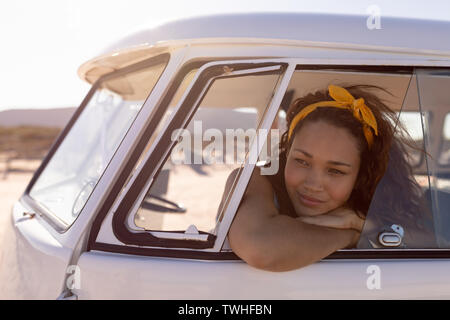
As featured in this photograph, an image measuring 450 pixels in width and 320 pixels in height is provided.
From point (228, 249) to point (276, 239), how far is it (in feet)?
0.64

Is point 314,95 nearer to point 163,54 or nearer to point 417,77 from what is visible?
point 417,77

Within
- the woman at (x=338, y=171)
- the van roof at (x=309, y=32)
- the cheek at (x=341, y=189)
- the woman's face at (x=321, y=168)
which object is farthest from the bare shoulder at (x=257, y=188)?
the van roof at (x=309, y=32)

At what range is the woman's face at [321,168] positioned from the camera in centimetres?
152

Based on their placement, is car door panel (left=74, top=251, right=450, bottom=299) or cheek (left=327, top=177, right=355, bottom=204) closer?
Result: car door panel (left=74, top=251, right=450, bottom=299)

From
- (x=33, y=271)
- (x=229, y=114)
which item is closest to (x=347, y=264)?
(x=33, y=271)

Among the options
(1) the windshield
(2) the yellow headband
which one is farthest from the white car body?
(1) the windshield

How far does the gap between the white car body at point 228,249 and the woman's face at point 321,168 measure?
264mm

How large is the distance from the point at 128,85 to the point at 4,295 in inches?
50.0

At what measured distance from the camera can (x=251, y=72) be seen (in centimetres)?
141

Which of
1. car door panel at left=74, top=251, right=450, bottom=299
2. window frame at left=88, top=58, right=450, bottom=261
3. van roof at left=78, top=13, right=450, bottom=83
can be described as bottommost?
car door panel at left=74, top=251, right=450, bottom=299

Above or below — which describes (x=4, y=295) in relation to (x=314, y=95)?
below

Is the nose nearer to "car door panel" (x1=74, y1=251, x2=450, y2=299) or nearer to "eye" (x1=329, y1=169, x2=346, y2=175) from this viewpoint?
"eye" (x1=329, y1=169, x2=346, y2=175)

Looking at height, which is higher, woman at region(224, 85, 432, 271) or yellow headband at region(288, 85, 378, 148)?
yellow headband at region(288, 85, 378, 148)

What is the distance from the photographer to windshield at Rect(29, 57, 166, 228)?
6.56 feet
